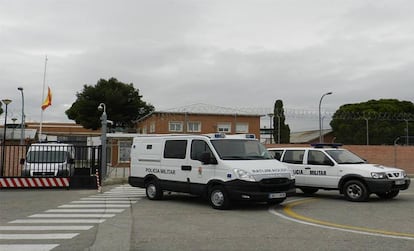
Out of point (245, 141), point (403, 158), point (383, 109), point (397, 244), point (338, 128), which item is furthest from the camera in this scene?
point (383, 109)

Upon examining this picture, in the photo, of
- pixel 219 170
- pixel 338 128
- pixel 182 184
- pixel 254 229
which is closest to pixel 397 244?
pixel 254 229

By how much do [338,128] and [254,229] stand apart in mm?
45865

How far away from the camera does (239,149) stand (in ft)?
38.8

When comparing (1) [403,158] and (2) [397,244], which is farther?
(1) [403,158]

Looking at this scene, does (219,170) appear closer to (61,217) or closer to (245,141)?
(245,141)

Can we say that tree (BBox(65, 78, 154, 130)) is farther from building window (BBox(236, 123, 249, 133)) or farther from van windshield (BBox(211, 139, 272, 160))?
van windshield (BBox(211, 139, 272, 160))

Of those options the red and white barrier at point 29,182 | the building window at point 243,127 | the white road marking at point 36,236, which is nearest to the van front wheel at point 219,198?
the white road marking at point 36,236

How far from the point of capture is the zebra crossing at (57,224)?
7.22 meters

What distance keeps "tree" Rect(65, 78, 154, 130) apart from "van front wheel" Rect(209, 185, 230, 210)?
154ft

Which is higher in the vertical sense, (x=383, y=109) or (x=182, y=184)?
(x=383, y=109)

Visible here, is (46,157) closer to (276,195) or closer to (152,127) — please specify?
(276,195)

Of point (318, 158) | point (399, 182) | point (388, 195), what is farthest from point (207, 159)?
point (388, 195)

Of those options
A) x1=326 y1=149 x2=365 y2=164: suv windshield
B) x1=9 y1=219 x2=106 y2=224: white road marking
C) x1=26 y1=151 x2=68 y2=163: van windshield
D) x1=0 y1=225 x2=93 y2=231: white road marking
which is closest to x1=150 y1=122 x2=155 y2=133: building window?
x1=26 y1=151 x2=68 y2=163: van windshield

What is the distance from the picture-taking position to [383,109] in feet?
187
